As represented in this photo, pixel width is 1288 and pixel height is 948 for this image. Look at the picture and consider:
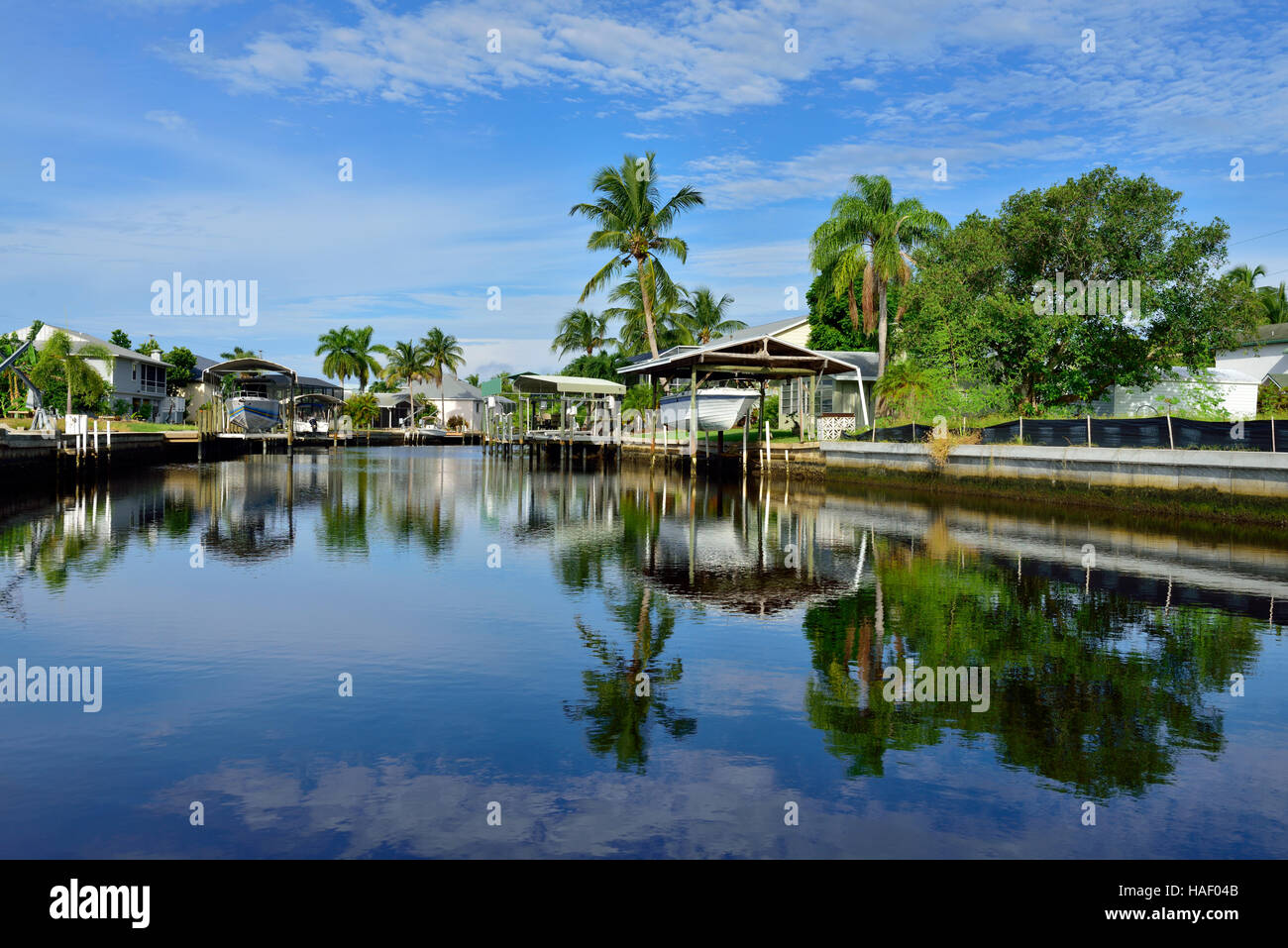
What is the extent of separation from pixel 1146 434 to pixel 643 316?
1887 inches

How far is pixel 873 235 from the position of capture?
5016 centimetres

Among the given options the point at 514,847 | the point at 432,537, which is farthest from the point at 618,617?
the point at 432,537

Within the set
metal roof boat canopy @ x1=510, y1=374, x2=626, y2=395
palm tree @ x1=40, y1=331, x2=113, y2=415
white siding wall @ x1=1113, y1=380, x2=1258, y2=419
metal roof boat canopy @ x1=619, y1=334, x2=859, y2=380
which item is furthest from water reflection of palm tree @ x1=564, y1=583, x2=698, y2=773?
palm tree @ x1=40, y1=331, x2=113, y2=415

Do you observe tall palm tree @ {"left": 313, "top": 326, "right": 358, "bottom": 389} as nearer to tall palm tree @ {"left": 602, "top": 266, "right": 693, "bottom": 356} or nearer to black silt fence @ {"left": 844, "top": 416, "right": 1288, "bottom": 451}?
tall palm tree @ {"left": 602, "top": 266, "right": 693, "bottom": 356}

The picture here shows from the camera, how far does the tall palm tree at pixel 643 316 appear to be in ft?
184

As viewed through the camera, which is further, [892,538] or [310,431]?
[310,431]

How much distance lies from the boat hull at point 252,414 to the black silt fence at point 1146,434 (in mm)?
59334

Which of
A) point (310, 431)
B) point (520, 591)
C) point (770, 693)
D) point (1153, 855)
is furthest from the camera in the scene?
point (310, 431)

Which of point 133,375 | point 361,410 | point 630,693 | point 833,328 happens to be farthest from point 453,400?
point 630,693

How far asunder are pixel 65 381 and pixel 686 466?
37.8 m

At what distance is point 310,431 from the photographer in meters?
89.7

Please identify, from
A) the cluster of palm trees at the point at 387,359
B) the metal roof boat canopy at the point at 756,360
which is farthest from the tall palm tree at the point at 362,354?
the metal roof boat canopy at the point at 756,360

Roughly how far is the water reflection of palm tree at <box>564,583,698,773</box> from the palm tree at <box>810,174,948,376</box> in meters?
39.8
